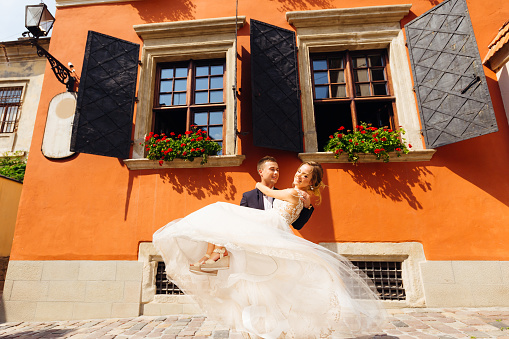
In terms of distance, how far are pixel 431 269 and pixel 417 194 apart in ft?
3.65

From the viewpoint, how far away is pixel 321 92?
5340 mm

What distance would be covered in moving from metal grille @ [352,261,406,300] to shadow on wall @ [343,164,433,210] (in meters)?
1.00

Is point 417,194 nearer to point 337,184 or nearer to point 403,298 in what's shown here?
point 337,184

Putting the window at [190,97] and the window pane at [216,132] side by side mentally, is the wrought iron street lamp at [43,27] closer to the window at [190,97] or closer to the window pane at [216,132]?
the window at [190,97]

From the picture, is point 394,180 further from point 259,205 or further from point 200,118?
point 200,118

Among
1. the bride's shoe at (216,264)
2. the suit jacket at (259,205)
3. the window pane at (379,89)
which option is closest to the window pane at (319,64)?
the window pane at (379,89)

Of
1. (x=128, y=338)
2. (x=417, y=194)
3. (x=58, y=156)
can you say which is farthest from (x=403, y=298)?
(x=58, y=156)

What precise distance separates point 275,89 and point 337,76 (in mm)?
1395

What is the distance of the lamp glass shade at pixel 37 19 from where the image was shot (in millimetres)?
5188

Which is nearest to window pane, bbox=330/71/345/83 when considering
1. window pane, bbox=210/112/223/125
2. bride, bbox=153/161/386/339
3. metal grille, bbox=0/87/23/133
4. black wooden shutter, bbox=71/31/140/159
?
window pane, bbox=210/112/223/125

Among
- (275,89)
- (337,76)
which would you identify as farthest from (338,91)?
(275,89)

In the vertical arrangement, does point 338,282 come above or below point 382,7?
below

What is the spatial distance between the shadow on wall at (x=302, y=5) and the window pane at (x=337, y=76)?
1312 mm

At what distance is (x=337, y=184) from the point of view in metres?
4.61
